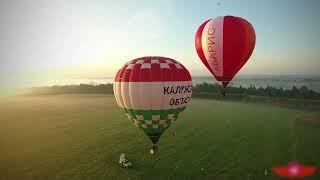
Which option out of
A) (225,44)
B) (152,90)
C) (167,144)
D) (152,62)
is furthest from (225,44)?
(167,144)

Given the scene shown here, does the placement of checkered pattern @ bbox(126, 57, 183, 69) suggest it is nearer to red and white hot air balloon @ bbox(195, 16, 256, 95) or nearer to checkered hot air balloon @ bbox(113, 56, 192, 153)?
checkered hot air balloon @ bbox(113, 56, 192, 153)

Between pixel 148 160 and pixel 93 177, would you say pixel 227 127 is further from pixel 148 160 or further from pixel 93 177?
pixel 93 177

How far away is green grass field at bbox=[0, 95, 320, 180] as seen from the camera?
23.1 meters

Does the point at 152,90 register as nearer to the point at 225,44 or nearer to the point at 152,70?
the point at 152,70

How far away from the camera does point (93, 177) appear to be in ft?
72.5

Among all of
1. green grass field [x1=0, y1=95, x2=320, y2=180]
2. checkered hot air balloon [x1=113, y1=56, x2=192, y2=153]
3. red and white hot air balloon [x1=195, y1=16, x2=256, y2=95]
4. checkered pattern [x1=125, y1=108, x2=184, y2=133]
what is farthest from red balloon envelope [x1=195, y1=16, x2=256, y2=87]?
green grass field [x1=0, y1=95, x2=320, y2=180]

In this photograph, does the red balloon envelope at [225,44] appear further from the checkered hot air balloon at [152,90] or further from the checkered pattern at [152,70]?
the checkered pattern at [152,70]

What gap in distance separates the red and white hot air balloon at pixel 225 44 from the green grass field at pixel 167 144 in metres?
7.12

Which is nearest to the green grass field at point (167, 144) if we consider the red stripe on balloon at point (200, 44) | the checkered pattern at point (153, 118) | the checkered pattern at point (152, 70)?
the checkered pattern at point (153, 118)

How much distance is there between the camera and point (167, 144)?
29.5 meters

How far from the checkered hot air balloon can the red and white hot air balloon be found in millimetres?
3453

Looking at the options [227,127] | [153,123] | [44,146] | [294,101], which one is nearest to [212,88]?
[294,101]

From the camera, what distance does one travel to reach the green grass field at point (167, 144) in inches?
910

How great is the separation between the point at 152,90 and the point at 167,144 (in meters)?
15.3
